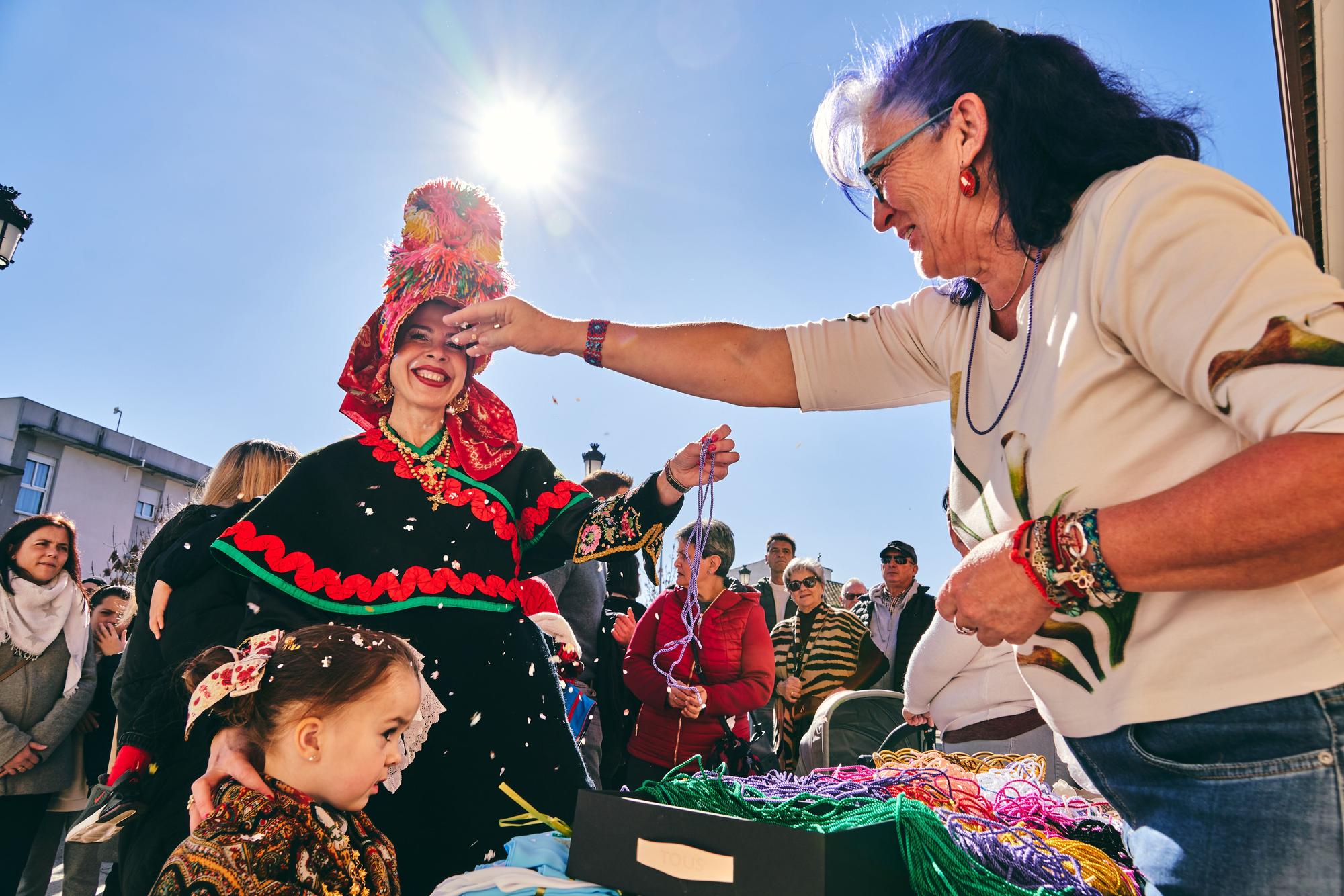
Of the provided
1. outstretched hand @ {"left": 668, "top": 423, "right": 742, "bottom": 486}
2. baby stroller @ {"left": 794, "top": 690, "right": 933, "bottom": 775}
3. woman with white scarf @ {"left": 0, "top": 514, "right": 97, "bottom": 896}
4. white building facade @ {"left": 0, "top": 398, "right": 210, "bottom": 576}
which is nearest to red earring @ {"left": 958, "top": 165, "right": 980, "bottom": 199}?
outstretched hand @ {"left": 668, "top": 423, "right": 742, "bottom": 486}

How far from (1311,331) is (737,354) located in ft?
3.46

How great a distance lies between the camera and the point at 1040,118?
1.24m

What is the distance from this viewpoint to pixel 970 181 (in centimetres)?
133

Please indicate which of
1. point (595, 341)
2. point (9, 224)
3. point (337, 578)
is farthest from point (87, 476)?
point (595, 341)

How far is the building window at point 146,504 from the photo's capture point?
88.7 feet

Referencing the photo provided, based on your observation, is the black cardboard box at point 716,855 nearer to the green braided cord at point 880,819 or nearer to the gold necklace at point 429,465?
the green braided cord at point 880,819

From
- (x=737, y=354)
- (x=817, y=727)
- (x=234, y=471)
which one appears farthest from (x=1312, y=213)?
(x=234, y=471)

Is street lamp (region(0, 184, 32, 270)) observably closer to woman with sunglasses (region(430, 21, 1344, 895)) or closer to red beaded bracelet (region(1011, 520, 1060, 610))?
woman with sunglasses (region(430, 21, 1344, 895))

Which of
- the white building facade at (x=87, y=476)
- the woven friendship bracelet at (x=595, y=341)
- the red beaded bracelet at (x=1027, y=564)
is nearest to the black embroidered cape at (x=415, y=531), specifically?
the woven friendship bracelet at (x=595, y=341)

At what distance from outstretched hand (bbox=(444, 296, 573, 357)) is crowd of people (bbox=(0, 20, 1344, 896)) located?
1cm

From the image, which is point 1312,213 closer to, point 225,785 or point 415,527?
point 415,527

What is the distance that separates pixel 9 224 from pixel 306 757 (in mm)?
6684

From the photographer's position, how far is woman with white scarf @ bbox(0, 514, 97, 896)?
162 inches

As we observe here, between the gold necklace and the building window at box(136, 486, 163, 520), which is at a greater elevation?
the building window at box(136, 486, 163, 520)
